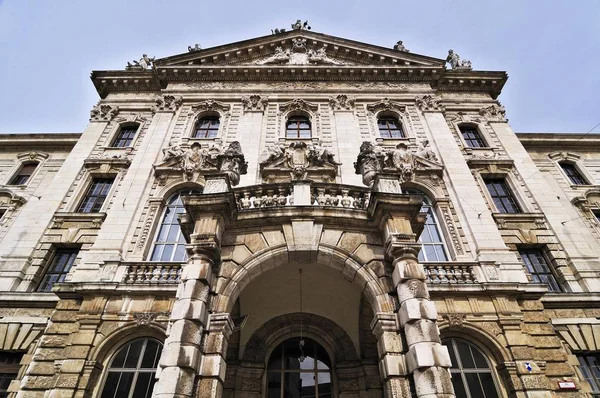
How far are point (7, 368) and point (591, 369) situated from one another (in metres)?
17.2

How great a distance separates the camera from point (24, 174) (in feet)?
53.7

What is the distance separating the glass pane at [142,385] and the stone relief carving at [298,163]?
24.6ft

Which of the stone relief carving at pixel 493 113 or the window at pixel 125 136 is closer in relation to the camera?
the window at pixel 125 136

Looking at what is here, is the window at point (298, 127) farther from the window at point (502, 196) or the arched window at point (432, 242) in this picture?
the window at point (502, 196)

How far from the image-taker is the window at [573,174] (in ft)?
52.5

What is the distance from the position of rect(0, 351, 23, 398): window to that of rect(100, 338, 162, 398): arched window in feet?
11.3

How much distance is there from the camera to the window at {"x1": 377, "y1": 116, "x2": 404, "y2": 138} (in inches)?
608

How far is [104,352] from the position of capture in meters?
8.88

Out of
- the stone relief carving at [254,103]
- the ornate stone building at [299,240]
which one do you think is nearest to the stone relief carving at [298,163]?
the ornate stone building at [299,240]

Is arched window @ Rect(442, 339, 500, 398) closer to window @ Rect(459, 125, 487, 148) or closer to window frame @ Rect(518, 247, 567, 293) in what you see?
window frame @ Rect(518, 247, 567, 293)

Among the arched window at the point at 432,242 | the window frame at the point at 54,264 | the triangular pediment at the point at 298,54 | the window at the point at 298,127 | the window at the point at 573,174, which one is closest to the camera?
the arched window at the point at 432,242

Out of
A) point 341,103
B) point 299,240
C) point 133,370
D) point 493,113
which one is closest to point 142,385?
point 133,370

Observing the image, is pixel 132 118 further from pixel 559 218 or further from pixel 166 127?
pixel 559 218

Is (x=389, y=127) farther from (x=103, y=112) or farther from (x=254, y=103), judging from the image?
(x=103, y=112)
